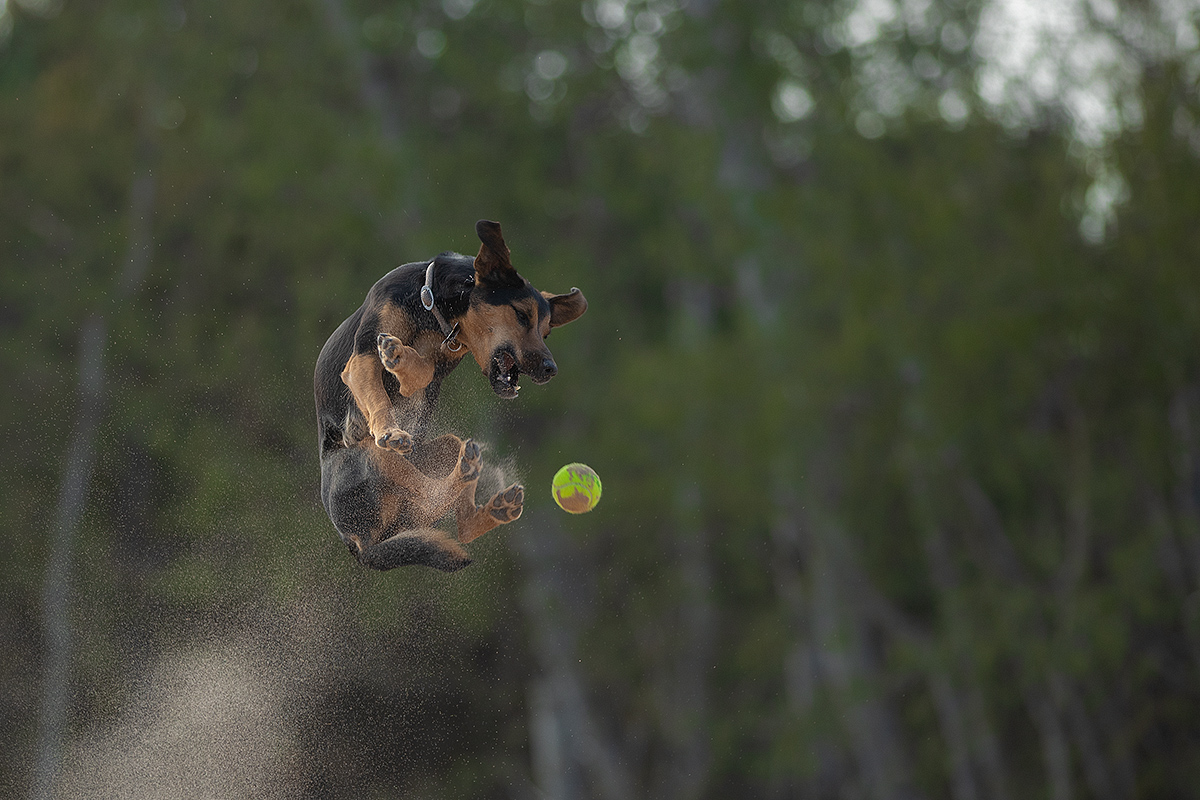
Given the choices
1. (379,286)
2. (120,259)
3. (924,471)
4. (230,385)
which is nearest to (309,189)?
(230,385)

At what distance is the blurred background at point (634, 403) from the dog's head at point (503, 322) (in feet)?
26.6

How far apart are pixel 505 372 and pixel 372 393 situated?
0.71 metres

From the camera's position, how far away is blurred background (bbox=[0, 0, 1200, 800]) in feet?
57.2

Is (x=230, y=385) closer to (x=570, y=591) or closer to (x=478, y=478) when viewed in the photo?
(x=570, y=591)

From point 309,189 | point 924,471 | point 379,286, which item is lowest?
point 309,189

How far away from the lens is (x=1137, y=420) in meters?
17.1

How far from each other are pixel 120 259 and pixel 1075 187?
17944 millimetres

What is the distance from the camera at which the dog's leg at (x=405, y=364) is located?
22.1 ft

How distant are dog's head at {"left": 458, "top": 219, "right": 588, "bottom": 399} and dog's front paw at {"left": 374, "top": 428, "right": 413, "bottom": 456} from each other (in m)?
0.50

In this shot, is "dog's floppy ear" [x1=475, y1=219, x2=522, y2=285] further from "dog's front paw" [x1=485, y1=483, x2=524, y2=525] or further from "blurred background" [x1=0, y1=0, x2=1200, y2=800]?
"blurred background" [x1=0, y1=0, x2=1200, y2=800]

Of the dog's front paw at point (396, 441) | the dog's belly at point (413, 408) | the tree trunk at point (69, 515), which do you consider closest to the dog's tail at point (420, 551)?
the dog's belly at point (413, 408)

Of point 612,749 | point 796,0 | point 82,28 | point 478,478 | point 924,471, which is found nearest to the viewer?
point 478,478

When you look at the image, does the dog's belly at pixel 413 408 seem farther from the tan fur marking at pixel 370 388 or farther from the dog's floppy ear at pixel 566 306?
the dog's floppy ear at pixel 566 306

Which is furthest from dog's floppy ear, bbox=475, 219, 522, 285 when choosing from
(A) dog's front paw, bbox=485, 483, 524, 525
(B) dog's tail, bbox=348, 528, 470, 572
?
(B) dog's tail, bbox=348, 528, 470, 572
